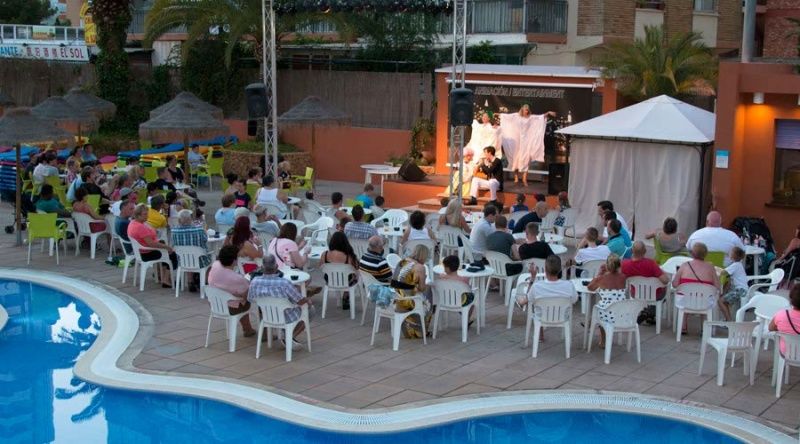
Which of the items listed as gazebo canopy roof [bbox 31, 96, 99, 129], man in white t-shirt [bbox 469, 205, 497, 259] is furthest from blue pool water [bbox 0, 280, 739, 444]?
gazebo canopy roof [bbox 31, 96, 99, 129]

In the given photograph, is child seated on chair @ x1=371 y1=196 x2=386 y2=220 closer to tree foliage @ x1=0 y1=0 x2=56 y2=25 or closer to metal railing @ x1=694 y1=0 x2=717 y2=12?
metal railing @ x1=694 y1=0 x2=717 y2=12

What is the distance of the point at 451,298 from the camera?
11000mm

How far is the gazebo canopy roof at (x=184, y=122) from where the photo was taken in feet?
59.8

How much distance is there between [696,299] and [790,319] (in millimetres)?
1777

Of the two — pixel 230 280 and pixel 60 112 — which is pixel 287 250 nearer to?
pixel 230 280

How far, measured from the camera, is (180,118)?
60.5 ft

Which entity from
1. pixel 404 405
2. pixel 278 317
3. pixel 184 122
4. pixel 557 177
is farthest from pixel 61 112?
pixel 404 405

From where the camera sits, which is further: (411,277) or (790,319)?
(411,277)

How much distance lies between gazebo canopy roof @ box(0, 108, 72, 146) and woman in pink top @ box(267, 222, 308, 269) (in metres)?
6.04

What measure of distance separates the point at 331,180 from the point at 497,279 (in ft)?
41.8

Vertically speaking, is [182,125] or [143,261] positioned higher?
[182,125]

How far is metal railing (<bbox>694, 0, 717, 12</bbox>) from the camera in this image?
29922mm

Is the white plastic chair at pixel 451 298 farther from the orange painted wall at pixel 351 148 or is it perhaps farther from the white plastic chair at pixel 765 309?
the orange painted wall at pixel 351 148

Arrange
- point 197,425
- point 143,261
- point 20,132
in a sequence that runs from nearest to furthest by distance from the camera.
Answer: point 197,425
point 143,261
point 20,132
